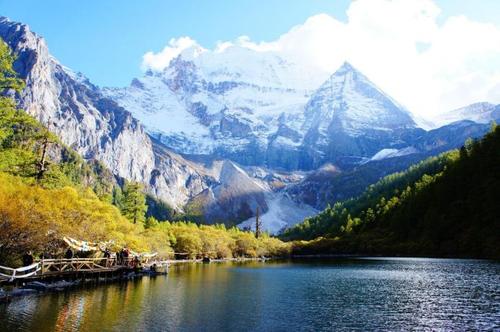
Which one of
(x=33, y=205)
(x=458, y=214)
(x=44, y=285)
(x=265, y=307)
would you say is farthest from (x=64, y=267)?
(x=458, y=214)

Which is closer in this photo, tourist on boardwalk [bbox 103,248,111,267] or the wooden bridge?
the wooden bridge

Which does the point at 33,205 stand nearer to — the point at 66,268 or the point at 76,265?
the point at 66,268

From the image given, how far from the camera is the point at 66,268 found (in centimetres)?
6550

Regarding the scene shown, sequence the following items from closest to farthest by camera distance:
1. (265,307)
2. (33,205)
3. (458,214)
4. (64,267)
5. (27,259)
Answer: (265,307) → (27,259) → (33,205) → (64,267) → (458,214)

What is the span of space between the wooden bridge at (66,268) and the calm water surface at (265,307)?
4107 mm

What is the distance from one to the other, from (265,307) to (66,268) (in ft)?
103

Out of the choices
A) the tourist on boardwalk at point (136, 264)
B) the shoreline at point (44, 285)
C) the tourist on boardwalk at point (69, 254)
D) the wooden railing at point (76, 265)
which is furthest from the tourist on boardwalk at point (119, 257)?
the tourist on boardwalk at point (69, 254)

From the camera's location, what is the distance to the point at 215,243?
174875 millimetres

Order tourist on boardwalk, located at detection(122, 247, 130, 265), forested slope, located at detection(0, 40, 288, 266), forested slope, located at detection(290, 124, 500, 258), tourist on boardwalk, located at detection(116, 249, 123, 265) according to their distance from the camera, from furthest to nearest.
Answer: forested slope, located at detection(290, 124, 500, 258), tourist on boardwalk, located at detection(122, 247, 130, 265), tourist on boardwalk, located at detection(116, 249, 123, 265), forested slope, located at detection(0, 40, 288, 266)

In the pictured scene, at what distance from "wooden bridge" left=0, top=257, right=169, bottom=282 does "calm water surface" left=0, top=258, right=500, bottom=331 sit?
162 inches

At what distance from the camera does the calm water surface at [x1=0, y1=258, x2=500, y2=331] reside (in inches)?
1586

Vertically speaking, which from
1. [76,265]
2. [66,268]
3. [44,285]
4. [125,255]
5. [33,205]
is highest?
[33,205]

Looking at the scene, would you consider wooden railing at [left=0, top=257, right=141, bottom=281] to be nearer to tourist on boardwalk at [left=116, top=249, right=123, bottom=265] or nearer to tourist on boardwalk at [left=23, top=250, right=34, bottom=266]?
tourist on boardwalk at [left=116, top=249, right=123, bottom=265]

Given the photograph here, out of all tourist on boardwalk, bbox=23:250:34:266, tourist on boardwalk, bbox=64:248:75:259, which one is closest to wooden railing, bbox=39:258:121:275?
tourist on boardwalk, bbox=64:248:75:259
